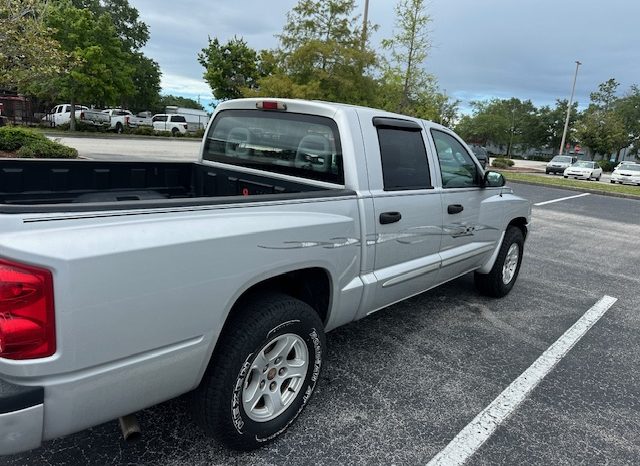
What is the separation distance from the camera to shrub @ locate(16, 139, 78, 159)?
455 inches

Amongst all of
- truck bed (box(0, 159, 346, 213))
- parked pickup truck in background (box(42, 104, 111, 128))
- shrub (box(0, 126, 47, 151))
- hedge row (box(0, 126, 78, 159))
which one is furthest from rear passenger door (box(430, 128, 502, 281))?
parked pickup truck in background (box(42, 104, 111, 128))

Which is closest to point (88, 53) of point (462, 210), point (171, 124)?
point (171, 124)

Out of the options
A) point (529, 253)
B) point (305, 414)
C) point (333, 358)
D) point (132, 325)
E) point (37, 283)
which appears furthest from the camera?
point (529, 253)

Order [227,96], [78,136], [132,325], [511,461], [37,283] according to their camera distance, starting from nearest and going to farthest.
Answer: [37,283]
[132,325]
[511,461]
[78,136]
[227,96]

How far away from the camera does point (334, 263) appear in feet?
8.60

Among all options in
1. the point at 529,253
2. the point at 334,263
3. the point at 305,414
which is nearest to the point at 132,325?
the point at 334,263

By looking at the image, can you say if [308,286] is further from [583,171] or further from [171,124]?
[171,124]

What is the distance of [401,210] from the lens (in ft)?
10.2

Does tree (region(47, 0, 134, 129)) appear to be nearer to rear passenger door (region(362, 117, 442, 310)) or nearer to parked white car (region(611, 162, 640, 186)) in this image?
rear passenger door (region(362, 117, 442, 310))

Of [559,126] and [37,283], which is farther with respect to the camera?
[559,126]

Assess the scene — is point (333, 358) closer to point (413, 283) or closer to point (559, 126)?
point (413, 283)

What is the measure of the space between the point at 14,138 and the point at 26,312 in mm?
13138

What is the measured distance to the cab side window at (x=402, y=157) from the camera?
316 centimetres

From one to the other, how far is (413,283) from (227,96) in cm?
3663
